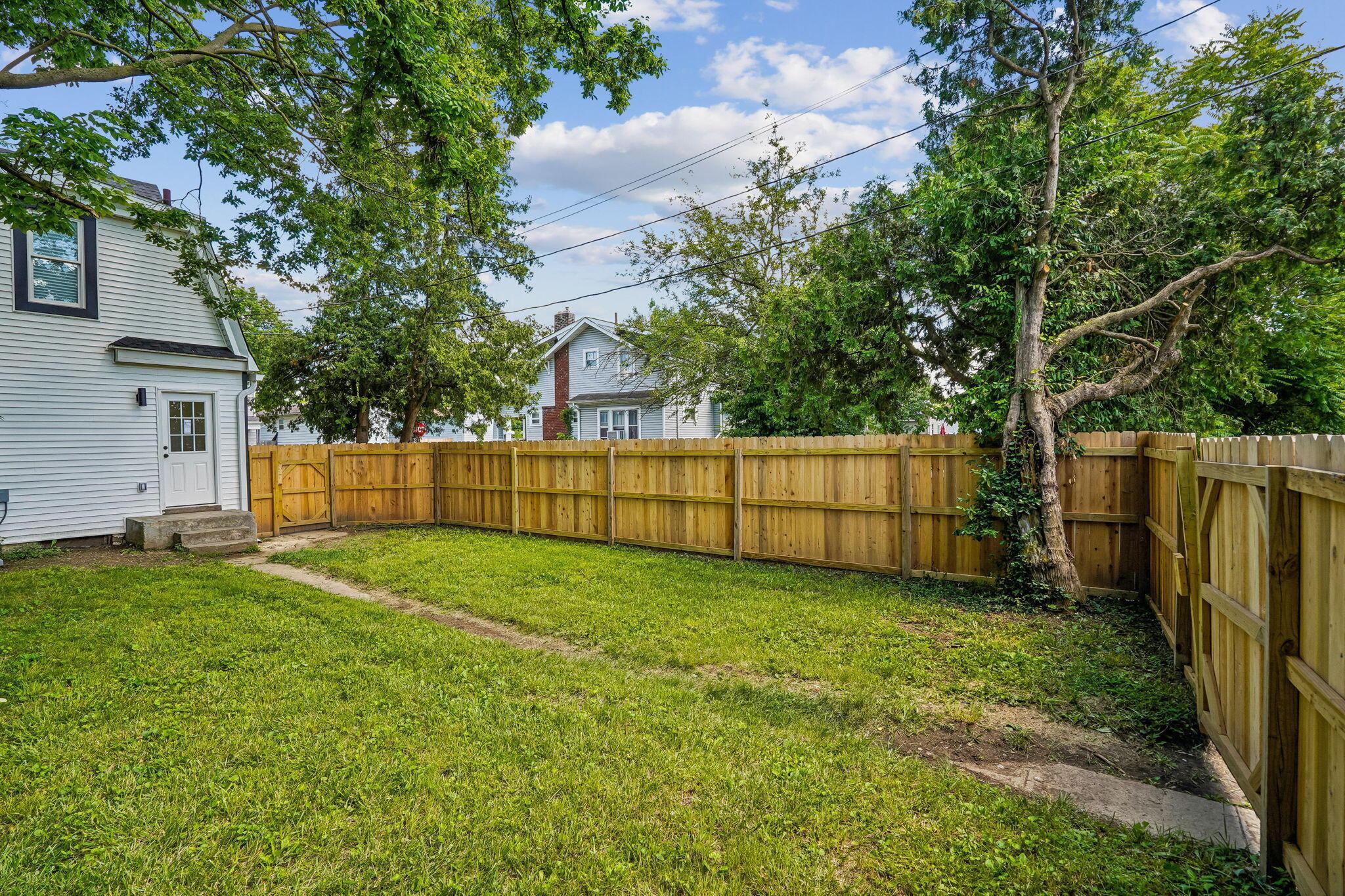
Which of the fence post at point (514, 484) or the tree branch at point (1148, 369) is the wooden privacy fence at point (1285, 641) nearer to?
the tree branch at point (1148, 369)

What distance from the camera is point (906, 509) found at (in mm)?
7410

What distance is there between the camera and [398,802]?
290 centimetres

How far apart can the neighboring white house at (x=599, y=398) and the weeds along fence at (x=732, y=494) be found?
8.09 metres

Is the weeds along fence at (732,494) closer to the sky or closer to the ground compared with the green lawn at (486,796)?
closer to the sky

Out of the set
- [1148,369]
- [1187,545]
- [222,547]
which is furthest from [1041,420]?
[222,547]

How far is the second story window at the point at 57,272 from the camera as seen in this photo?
9234 mm

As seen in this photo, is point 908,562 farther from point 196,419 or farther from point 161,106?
point 196,419

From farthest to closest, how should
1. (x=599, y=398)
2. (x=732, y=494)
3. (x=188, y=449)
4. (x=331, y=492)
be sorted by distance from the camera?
(x=599, y=398), (x=331, y=492), (x=188, y=449), (x=732, y=494)

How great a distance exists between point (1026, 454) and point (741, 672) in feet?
13.1

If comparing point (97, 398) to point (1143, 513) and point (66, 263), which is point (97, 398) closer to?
point (66, 263)

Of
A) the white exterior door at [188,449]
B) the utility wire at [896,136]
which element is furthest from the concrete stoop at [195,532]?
the utility wire at [896,136]

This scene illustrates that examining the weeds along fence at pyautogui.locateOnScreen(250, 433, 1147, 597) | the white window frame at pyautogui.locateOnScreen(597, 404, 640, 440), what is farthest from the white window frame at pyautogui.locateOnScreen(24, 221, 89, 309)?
the white window frame at pyautogui.locateOnScreen(597, 404, 640, 440)

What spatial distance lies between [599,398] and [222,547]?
14.1 meters

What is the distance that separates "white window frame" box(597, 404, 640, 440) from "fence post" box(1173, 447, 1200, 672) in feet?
60.0
